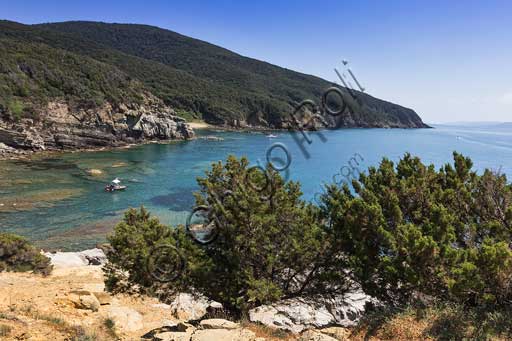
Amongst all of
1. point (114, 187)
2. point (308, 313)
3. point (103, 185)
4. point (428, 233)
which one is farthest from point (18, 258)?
point (103, 185)

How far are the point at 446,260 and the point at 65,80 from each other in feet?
282

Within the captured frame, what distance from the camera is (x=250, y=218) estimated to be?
1116 centimetres

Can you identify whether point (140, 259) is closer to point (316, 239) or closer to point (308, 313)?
point (316, 239)

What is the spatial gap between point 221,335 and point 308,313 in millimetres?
6791

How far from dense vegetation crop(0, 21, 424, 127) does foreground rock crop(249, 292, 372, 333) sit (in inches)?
2603

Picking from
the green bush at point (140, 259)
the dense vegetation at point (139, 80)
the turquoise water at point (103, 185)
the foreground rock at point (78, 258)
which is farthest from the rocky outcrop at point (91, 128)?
the green bush at point (140, 259)

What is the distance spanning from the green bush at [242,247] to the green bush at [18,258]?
29.5 feet

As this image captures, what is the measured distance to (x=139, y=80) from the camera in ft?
405

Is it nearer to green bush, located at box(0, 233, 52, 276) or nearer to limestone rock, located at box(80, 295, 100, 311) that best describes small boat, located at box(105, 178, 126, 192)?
green bush, located at box(0, 233, 52, 276)

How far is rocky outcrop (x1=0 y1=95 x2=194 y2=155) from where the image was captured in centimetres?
5853

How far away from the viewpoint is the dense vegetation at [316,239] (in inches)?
413

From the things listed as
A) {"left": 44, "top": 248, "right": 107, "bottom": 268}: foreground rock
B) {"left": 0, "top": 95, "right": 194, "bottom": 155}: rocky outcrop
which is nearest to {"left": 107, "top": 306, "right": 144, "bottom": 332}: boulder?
{"left": 44, "top": 248, "right": 107, "bottom": 268}: foreground rock

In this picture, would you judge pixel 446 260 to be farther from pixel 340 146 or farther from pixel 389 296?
pixel 340 146

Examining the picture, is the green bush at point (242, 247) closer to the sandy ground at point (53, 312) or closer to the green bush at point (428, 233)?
the green bush at point (428, 233)
